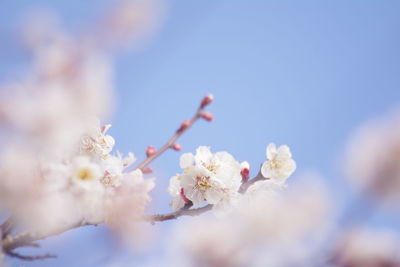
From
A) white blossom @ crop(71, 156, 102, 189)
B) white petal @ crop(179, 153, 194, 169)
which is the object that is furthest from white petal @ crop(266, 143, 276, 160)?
white blossom @ crop(71, 156, 102, 189)

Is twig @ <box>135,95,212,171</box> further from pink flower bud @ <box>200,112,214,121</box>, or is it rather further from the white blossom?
the white blossom

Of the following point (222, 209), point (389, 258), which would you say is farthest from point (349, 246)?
point (222, 209)

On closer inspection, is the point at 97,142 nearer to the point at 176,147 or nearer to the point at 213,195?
the point at 176,147

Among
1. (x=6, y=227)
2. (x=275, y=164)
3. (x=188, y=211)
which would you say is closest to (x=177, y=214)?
(x=188, y=211)

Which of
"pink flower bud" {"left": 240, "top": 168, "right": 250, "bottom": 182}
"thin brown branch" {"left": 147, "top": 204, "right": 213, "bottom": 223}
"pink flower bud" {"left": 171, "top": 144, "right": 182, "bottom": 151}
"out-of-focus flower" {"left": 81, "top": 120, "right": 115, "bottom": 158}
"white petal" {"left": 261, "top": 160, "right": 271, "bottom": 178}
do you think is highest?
"out-of-focus flower" {"left": 81, "top": 120, "right": 115, "bottom": 158}

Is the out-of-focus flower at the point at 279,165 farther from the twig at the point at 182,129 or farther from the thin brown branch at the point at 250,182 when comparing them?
the twig at the point at 182,129
